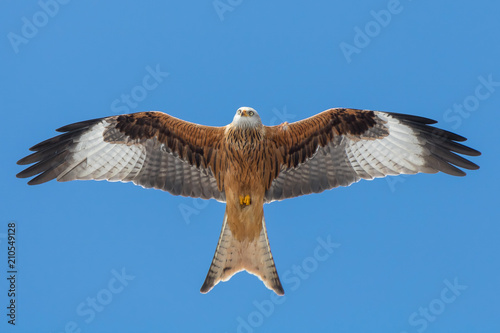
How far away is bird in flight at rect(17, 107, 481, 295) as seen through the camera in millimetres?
11164

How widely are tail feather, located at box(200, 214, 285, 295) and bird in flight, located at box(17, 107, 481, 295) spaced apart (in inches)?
0.6

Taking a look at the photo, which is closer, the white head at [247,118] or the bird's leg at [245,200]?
the white head at [247,118]

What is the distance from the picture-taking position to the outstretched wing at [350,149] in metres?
11.2

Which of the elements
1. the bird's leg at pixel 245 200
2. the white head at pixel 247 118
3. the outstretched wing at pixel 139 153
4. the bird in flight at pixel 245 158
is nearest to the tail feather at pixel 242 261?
the bird in flight at pixel 245 158

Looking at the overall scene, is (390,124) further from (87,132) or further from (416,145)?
(87,132)

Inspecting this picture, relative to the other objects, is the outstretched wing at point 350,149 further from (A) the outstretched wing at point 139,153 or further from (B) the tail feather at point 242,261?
(A) the outstretched wing at point 139,153

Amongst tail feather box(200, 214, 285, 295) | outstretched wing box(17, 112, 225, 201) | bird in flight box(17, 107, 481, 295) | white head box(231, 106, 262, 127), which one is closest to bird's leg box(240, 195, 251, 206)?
bird in flight box(17, 107, 481, 295)

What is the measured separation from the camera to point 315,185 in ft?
38.2

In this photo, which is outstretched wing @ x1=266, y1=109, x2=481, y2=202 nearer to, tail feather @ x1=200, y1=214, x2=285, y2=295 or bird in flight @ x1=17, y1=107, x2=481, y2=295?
bird in flight @ x1=17, y1=107, x2=481, y2=295

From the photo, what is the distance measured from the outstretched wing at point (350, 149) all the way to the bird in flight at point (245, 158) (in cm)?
2

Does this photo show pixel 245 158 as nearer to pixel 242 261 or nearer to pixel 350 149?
pixel 242 261

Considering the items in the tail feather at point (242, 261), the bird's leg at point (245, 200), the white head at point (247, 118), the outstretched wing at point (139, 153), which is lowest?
the tail feather at point (242, 261)

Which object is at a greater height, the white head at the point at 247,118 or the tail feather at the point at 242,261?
the white head at the point at 247,118

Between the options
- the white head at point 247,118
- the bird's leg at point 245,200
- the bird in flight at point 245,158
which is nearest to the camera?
the white head at point 247,118
